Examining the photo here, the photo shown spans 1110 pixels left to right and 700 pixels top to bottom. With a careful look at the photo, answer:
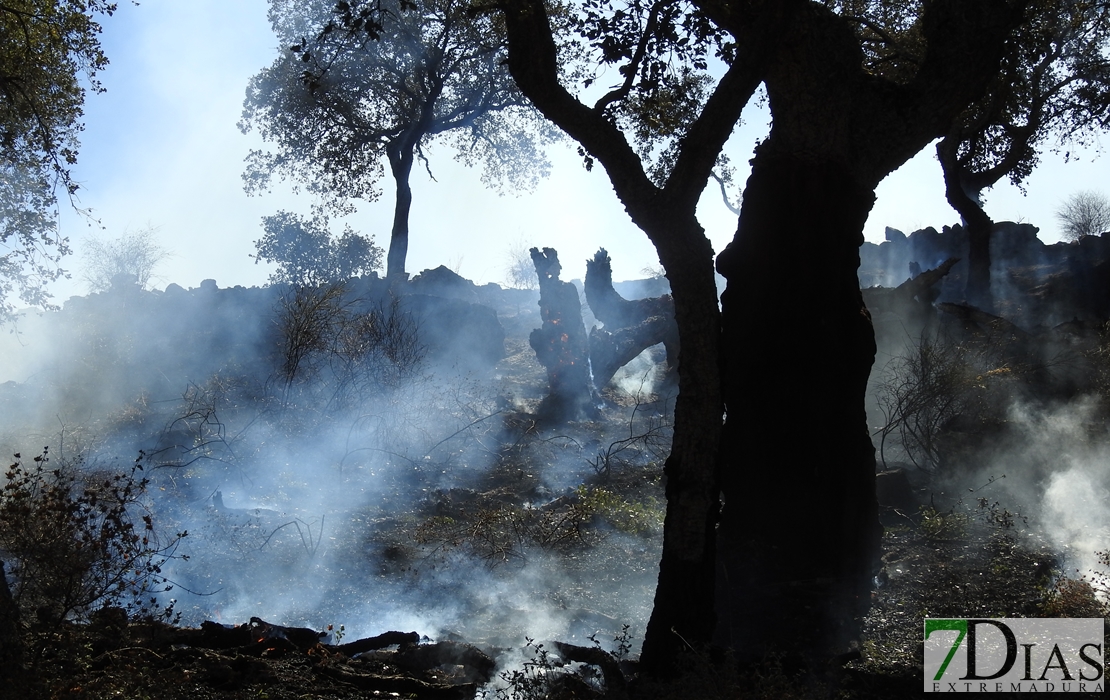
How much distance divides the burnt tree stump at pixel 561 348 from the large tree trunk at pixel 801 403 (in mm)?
9165

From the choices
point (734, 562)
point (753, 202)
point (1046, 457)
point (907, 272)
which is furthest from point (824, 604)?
point (907, 272)

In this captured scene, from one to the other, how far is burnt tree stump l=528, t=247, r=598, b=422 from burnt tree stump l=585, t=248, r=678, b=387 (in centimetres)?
33

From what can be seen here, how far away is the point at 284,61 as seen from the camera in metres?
21.2

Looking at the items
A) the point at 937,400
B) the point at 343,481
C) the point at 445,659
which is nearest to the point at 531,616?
the point at 445,659

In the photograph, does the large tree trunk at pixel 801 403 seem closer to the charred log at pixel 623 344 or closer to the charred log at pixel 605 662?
the charred log at pixel 605 662

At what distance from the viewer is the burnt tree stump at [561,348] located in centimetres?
1627

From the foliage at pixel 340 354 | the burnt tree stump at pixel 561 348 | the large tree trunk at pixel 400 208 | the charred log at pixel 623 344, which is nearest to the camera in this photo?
the foliage at pixel 340 354

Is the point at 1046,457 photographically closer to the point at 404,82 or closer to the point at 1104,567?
the point at 1104,567

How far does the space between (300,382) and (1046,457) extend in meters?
10.5

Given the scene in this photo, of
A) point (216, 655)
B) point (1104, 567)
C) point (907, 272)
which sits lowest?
point (216, 655)

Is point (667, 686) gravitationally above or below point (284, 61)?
below

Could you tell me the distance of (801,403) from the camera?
6410 millimetres

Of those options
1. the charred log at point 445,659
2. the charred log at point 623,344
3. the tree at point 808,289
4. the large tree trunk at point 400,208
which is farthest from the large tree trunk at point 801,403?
the large tree trunk at point 400,208

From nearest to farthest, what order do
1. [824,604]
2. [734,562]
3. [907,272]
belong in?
[824,604] < [734,562] < [907,272]
